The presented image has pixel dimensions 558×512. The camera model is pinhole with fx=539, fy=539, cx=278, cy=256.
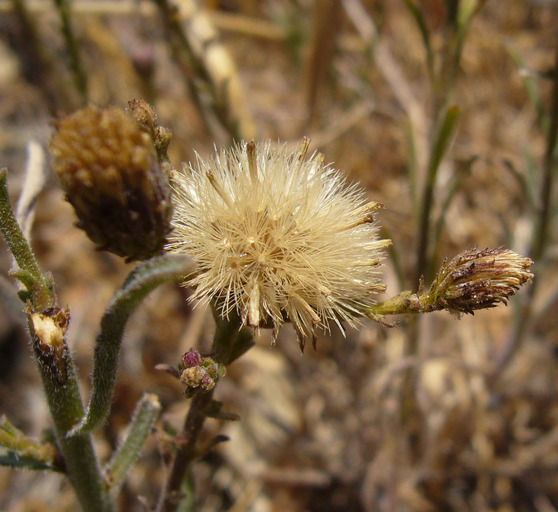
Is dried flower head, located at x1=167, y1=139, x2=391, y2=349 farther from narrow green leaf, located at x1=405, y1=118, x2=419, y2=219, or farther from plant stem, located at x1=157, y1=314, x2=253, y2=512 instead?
narrow green leaf, located at x1=405, y1=118, x2=419, y2=219

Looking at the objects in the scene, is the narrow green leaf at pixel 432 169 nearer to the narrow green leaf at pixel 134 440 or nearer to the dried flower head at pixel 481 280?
the dried flower head at pixel 481 280

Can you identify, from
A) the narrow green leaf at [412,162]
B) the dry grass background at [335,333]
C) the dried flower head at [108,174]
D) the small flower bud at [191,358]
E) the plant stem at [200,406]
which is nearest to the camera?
the dried flower head at [108,174]

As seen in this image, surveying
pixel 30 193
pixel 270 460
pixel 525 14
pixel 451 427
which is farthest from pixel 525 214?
pixel 30 193

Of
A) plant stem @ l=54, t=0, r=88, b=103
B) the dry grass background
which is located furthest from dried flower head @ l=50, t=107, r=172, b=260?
plant stem @ l=54, t=0, r=88, b=103

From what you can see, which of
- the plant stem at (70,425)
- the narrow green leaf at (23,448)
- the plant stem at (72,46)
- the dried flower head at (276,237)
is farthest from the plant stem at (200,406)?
the plant stem at (72,46)

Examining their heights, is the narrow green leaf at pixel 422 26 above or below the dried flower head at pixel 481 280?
above

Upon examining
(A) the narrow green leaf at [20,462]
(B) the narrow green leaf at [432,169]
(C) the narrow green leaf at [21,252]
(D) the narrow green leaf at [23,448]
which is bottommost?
(A) the narrow green leaf at [20,462]

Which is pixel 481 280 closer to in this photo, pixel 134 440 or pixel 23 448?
pixel 134 440

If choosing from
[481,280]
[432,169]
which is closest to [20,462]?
[481,280]
